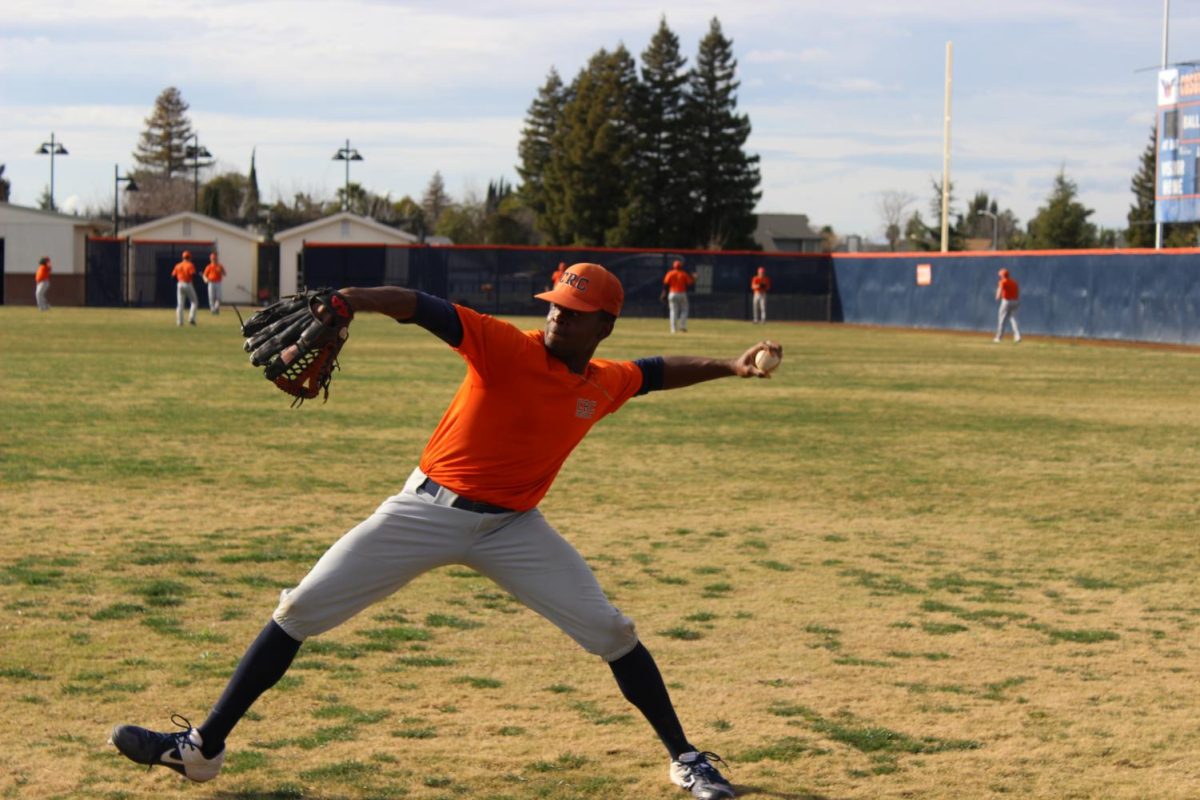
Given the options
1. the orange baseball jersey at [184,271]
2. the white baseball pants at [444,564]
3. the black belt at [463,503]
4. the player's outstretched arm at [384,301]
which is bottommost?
the white baseball pants at [444,564]

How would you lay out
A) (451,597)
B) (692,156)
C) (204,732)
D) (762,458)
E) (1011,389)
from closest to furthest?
(204,732) → (451,597) → (762,458) → (1011,389) → (692,156)

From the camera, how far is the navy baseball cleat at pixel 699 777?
5.33m

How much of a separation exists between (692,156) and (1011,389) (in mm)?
66578

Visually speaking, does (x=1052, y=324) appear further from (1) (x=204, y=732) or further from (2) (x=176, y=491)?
(1) (x=204, y=732)

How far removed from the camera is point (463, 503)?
5375 millimetres

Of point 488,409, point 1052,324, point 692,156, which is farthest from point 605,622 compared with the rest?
point 692,156

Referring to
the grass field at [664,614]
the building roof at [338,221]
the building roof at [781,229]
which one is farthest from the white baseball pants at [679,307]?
the building roof at [781,229]

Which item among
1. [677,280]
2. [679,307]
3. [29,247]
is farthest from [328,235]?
[677,280]

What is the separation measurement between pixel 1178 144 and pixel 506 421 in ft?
128

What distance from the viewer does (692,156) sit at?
88.8 m

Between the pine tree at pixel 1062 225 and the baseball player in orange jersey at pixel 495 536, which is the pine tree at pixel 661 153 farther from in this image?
the baseball player in orange jersey at pixel 495 536

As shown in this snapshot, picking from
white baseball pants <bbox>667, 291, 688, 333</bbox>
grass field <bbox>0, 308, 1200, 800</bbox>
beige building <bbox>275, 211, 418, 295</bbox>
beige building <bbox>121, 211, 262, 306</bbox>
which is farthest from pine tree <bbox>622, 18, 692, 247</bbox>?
grass field <bbox>0, 308, 1200, 800</bbox>

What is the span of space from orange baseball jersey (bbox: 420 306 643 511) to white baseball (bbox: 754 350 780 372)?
69 cm

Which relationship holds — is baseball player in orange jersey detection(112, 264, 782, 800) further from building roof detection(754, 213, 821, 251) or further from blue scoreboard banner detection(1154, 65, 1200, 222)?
building roof detection(754, 213, 821, 251)
